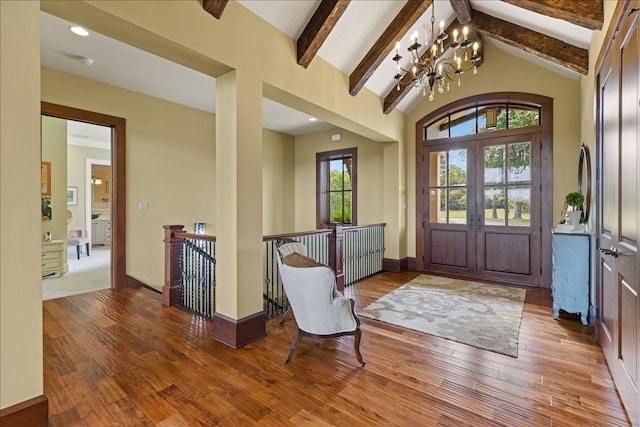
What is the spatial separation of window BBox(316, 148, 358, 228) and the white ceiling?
2.11 meters

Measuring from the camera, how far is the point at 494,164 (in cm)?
498

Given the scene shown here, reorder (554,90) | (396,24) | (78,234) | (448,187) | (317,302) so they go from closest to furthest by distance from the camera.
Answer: (317,302), (396,24), (554,90), (448,187), (78,234)

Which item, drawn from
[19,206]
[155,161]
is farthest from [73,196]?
[19,206]

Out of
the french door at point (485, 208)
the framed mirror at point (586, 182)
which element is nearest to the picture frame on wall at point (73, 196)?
the french door at point (485, 208)

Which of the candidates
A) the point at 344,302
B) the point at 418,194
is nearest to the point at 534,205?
the point at 418,194

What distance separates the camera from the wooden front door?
64.5 inches

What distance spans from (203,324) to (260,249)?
3.56ft

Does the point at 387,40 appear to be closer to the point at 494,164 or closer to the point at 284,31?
the point at 284,31

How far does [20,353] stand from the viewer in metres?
1.58

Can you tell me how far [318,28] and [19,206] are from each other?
285cm

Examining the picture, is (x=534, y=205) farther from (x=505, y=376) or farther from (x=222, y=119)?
(x=222, y=119)

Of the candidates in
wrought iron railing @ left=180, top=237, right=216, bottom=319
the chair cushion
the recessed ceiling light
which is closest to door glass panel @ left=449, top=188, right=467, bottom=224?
the chair cushion

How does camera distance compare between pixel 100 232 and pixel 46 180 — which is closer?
pixel 46 180

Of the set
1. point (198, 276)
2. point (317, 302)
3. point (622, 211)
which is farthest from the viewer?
point (198, 276)
